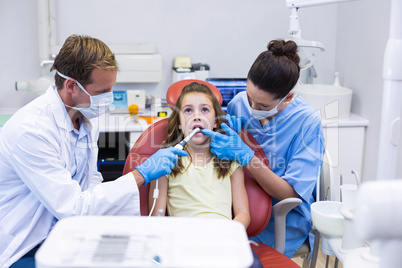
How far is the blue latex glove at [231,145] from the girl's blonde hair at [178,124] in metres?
0.12

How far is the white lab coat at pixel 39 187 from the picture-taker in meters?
1.42

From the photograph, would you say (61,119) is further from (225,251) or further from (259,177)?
(225,251)

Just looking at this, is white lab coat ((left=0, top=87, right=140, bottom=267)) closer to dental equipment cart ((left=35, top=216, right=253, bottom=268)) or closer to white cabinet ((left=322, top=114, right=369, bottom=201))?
dental equipment cart ((left=35, top=216, right=253, bottom=268))

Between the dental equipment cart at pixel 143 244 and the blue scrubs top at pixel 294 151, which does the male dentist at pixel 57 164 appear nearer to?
the blue scrubs top at pixel 294 151

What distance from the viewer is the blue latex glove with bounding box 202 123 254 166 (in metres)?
1.71

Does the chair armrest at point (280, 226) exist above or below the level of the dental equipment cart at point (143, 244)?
below

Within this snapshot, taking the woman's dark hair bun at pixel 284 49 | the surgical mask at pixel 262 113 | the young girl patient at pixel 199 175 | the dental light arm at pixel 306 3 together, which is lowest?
the young girl patient at pixel 199 175

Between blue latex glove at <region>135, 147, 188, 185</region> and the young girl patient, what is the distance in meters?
0.21

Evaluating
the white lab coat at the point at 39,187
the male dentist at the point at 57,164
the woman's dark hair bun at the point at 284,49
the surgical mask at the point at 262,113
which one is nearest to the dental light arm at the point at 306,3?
the woman's dark hair bun at the point at 284,49

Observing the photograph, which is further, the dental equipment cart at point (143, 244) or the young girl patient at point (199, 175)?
the young girl patient at point (199, 175)

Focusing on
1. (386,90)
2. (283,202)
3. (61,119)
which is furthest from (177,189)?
(386,90)

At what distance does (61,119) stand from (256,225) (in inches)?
33.0

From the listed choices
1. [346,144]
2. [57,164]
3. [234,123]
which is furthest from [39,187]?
[346,144]

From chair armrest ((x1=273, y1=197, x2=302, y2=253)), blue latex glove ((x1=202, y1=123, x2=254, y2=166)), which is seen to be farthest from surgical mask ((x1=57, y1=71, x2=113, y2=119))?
chair armrest ((x1=273, y1=197, x2=302, y2=253))
